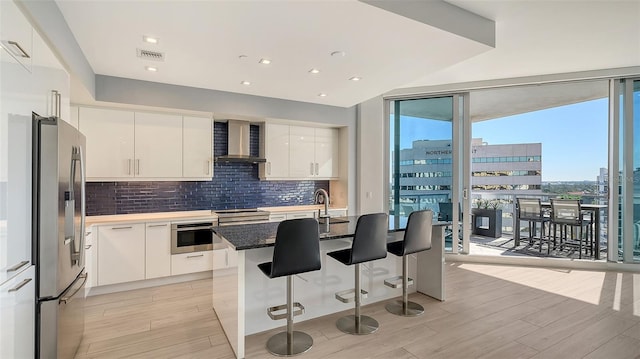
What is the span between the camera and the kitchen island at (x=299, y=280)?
2455mm

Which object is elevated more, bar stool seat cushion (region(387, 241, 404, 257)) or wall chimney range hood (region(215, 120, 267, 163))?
wall chimney range hood (region(215, 120, 267, 163))

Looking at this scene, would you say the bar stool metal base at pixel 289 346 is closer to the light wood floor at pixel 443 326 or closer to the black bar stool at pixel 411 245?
the light wood floor at pixel 443 326

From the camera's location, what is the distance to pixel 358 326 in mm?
2838

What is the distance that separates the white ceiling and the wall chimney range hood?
2.23 feet

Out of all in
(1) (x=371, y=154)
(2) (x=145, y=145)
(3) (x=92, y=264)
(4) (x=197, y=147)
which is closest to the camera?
(3) (x=92, y=264)

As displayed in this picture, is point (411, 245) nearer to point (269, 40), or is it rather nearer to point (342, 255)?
point (342, 255)

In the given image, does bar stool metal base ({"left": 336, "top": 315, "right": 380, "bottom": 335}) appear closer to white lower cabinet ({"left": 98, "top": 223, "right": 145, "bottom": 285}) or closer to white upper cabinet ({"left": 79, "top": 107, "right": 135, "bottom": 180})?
white lower cabinet ({"left": 98, "top": 223, "right": 145, "bottom": 285})

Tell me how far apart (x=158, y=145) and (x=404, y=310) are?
375 cm

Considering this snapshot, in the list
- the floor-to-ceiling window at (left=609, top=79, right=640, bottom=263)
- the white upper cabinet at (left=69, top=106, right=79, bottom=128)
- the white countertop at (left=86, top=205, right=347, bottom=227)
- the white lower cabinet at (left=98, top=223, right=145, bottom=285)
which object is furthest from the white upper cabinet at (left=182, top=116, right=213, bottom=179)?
the floor-to-ceiling window at (left=609, top=79, right=640, bottom=263)

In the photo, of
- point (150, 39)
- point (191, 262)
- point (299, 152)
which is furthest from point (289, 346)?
point (299, 152)

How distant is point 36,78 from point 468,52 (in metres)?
3.42

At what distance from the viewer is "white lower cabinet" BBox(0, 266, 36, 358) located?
4.94 feet

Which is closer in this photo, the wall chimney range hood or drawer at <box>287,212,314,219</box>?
the wall chimney range hood

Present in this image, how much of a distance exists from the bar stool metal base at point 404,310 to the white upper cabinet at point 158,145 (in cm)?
329
